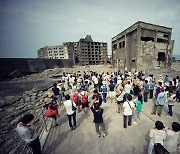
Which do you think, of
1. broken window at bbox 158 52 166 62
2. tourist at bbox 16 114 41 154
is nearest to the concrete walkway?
tourist at bbox 16 114 41 154

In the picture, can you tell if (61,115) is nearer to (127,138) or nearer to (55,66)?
(127,138)

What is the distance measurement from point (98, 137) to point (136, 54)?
19279mm

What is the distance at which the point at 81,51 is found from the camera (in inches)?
2527

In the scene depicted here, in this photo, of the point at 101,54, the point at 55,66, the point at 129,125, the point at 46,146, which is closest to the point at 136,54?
the point at 129,125

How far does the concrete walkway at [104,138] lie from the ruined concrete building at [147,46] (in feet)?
52.9

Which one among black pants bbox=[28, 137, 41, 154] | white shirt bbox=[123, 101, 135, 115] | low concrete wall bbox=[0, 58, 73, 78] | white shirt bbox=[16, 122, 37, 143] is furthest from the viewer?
low concrete wall bbox=[0, 58, 73, 78]

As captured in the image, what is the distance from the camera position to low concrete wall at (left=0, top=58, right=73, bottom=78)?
28.7 meters

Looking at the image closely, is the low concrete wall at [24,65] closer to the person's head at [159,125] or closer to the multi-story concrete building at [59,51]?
the multi-story concrete building at [59,51]

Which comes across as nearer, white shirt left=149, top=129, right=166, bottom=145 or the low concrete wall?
white shirt left=149, top=129, right=166, bottom=145

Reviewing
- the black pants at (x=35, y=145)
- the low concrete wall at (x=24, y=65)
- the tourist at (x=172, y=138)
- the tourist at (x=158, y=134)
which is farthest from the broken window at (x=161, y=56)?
the low concrete wall at (x=24, y=65)

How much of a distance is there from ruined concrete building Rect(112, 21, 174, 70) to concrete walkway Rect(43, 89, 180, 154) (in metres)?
16.1

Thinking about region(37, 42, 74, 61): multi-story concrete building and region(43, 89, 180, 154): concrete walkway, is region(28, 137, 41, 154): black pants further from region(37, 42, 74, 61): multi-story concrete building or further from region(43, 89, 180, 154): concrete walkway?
region(37, 42, 74, 61): multi-story concrete building

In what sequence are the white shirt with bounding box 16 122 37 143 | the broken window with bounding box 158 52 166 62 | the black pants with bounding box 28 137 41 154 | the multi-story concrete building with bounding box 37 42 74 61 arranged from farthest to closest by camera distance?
the multi-story concrete building with bounding box 37 42 74 61
the broken window with bounding box 158 52 166 62
the black pants with bounding box 28 137 41 154
the white shirt with bounding box 16 122 37 143

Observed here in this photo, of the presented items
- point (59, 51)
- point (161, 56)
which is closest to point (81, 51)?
point (59, 51)
